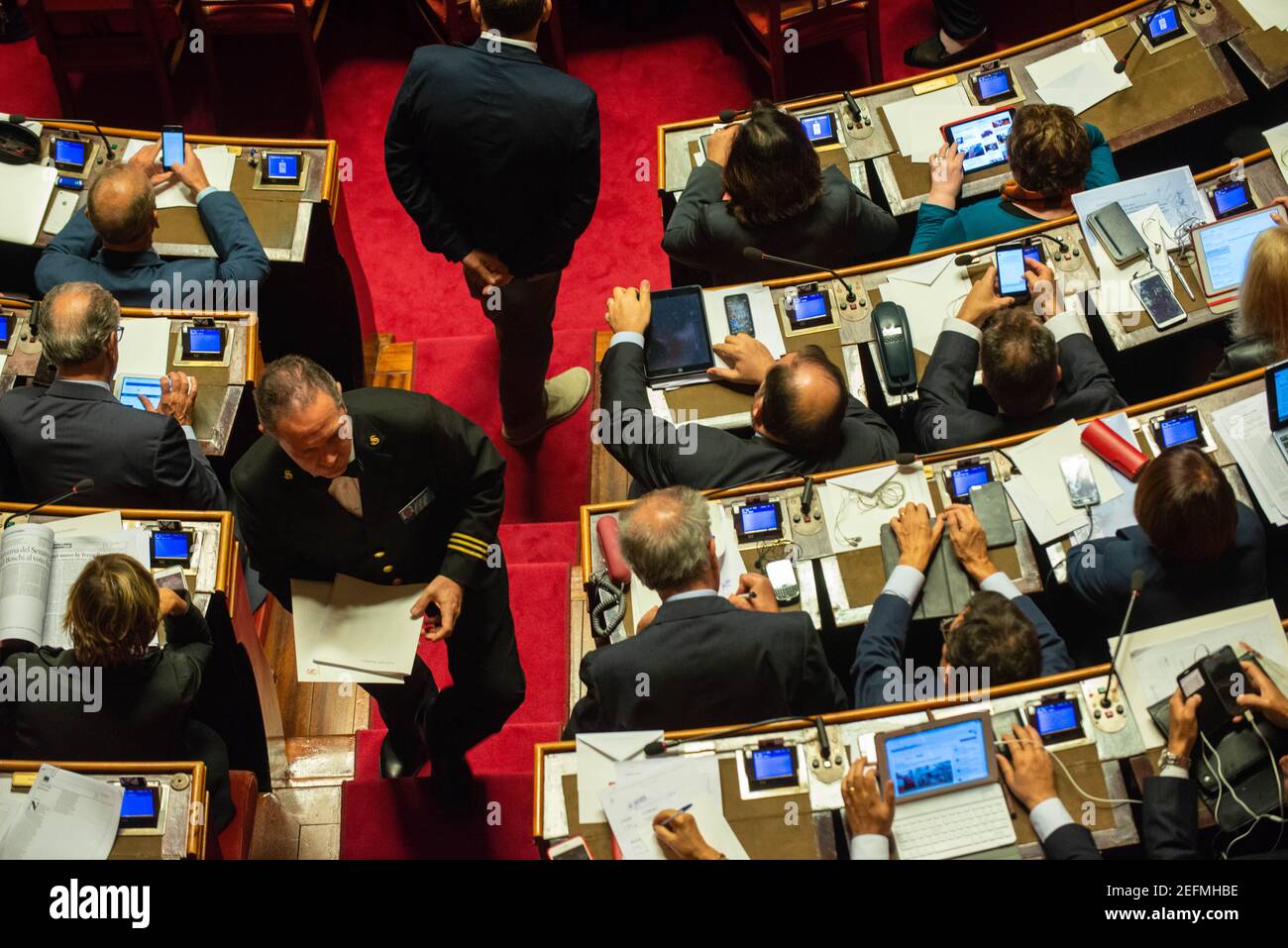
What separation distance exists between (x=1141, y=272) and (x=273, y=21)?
3.68m

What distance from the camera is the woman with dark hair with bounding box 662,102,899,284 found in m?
3.65

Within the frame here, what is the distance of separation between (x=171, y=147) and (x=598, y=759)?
2667 mm

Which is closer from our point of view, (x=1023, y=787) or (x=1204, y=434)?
(x=1023, y=787)

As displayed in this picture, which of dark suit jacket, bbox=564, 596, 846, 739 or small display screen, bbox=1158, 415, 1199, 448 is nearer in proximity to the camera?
dark suit jacket, bbox=564, 596, 846, 739

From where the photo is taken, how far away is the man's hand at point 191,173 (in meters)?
4.05

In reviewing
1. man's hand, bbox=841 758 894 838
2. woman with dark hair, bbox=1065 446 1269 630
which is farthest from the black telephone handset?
man's hand, bbox=841 758 894 838

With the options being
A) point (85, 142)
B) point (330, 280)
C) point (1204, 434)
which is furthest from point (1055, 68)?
point (85, 142)

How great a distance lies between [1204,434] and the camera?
10.9ft

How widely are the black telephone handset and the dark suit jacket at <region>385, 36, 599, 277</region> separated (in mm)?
964

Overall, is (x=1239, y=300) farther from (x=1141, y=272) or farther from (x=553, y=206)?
(x=553, y=206)

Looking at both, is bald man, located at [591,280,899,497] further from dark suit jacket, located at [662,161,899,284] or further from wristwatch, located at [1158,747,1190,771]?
wristwatch, located at [1158,747,1190,771]

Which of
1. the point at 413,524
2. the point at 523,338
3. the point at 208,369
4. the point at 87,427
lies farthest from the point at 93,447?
the point at 523,338
